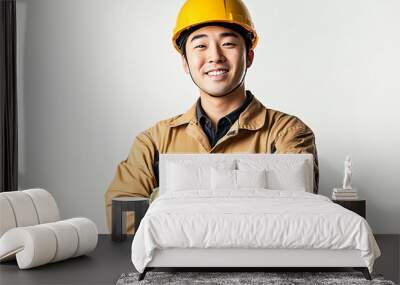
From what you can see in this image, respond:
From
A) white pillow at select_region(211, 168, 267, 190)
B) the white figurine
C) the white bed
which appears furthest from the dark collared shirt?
the white bed

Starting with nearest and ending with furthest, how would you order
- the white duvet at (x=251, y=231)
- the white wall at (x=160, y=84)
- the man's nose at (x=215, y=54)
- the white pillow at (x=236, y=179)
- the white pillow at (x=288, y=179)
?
the white duvet at (x=251, y=231)
the white pillow at (x=236, y=179)
the white pillow at (x=288, y=179)
the man's nose at (x=215, y=54)
the white wall at (x=160, y=84)

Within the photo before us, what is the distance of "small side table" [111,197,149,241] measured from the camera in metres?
6.05

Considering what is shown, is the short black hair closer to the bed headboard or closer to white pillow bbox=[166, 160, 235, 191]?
the bed headboard

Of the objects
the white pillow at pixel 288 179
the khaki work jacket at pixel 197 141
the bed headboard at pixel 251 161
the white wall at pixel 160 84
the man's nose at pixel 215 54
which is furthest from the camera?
the white wall at pixel 160 84

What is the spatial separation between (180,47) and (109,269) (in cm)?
256

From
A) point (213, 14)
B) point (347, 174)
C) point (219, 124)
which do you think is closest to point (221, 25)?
point (213, 14)

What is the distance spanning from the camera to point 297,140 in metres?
6.46

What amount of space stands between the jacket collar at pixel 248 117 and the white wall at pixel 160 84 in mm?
197

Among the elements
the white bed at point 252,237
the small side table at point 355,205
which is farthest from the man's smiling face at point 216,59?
the white bed at point 252,237

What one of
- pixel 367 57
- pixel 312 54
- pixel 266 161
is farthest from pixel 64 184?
pixel 367 57

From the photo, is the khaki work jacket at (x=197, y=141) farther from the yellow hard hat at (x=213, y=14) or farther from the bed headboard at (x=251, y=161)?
the yellow hard hat at (x=213, y=14)

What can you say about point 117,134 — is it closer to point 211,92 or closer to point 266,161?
point 211,92

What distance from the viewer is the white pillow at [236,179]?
224 inches

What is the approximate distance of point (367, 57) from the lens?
22.2 ft
